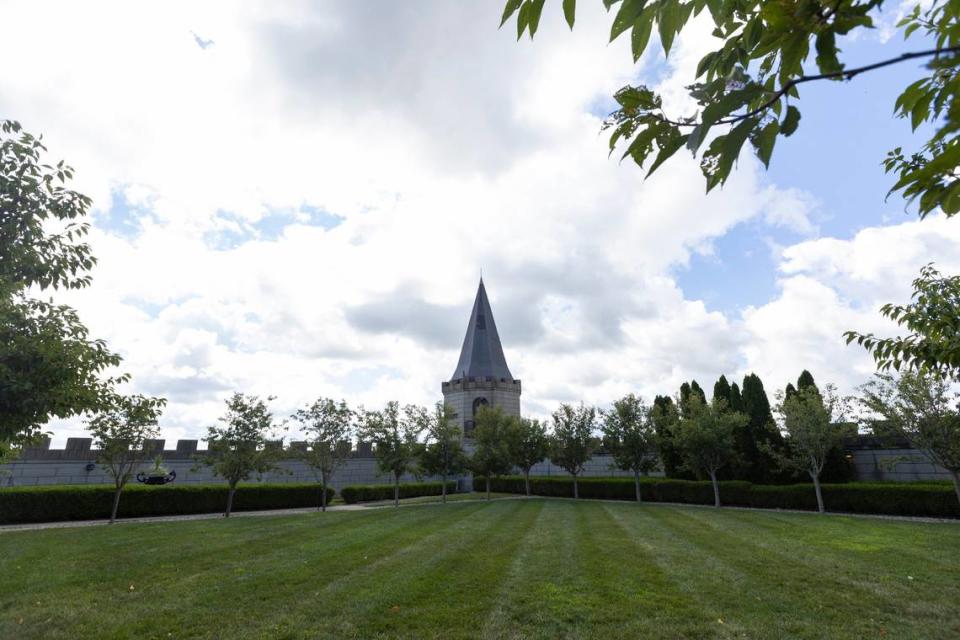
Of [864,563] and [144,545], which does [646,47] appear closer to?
[864,563]

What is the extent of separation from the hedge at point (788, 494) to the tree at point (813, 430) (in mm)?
1083

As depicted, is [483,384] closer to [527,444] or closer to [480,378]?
[480,378]

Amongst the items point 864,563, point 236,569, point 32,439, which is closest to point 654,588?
point 864,563

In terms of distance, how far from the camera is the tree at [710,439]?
26.7 meters

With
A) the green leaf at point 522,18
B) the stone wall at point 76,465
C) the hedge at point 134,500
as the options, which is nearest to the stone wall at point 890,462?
the green leaf at point 522,18

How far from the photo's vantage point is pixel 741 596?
7543 mm

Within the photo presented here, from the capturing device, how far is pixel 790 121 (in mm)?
1324

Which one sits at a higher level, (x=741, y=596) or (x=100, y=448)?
(x=100, y=448)

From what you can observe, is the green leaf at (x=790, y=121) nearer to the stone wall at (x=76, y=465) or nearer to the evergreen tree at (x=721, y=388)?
the stone wall at (x=76, y=465)

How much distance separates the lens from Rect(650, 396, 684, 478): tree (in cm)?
3088

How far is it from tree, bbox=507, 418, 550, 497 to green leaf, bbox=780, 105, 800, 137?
34197mm

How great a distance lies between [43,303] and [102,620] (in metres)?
4.40

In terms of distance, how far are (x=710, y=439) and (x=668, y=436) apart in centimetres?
637

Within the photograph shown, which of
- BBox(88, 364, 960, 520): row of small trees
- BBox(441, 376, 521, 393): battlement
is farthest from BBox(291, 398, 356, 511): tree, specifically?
BBox(441, 376, 521, 393): battlement
